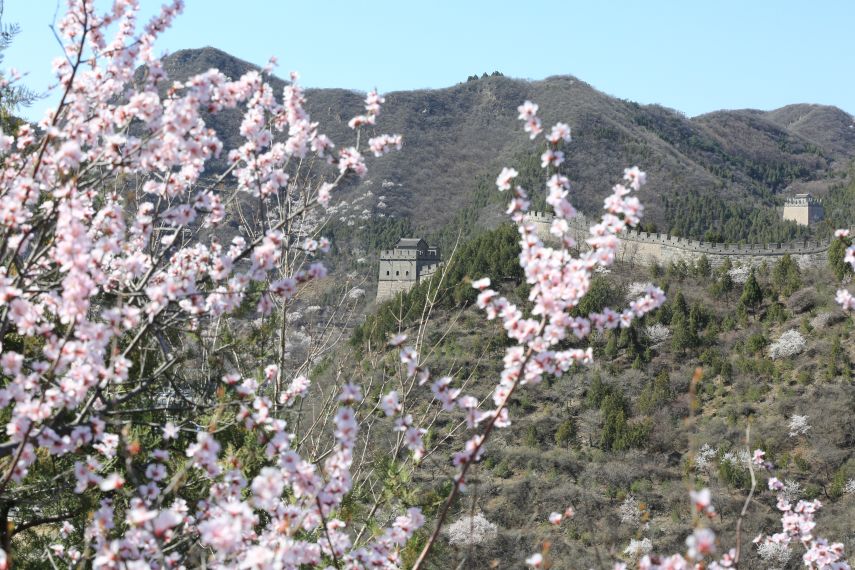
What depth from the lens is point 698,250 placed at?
47281 millimetres

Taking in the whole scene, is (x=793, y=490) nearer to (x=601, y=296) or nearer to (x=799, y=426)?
(x=799, y=426)

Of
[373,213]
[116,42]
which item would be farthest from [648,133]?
[116,42]

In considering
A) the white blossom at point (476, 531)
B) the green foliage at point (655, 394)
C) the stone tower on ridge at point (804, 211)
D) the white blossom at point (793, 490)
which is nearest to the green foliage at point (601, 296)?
the green foliage at point (655, 394)

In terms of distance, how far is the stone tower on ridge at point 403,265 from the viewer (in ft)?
195

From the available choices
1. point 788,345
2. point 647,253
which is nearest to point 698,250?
point 647,253

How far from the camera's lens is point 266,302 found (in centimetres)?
564

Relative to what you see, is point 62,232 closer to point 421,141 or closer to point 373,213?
point 373,213

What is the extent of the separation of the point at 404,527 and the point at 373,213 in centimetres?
9579

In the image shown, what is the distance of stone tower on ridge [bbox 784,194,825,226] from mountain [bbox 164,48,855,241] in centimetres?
241

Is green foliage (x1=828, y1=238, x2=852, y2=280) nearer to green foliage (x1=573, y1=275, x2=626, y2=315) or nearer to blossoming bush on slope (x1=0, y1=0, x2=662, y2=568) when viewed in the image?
green foliage (x1=573, y1=275, x2=626, y2=315)

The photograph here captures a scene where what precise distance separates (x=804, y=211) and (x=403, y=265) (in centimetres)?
4850

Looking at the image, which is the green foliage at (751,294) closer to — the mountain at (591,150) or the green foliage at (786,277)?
the green foliage at (786,277)

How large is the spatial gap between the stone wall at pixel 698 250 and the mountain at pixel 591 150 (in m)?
29.2

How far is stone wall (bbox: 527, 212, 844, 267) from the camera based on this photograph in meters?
45.2
